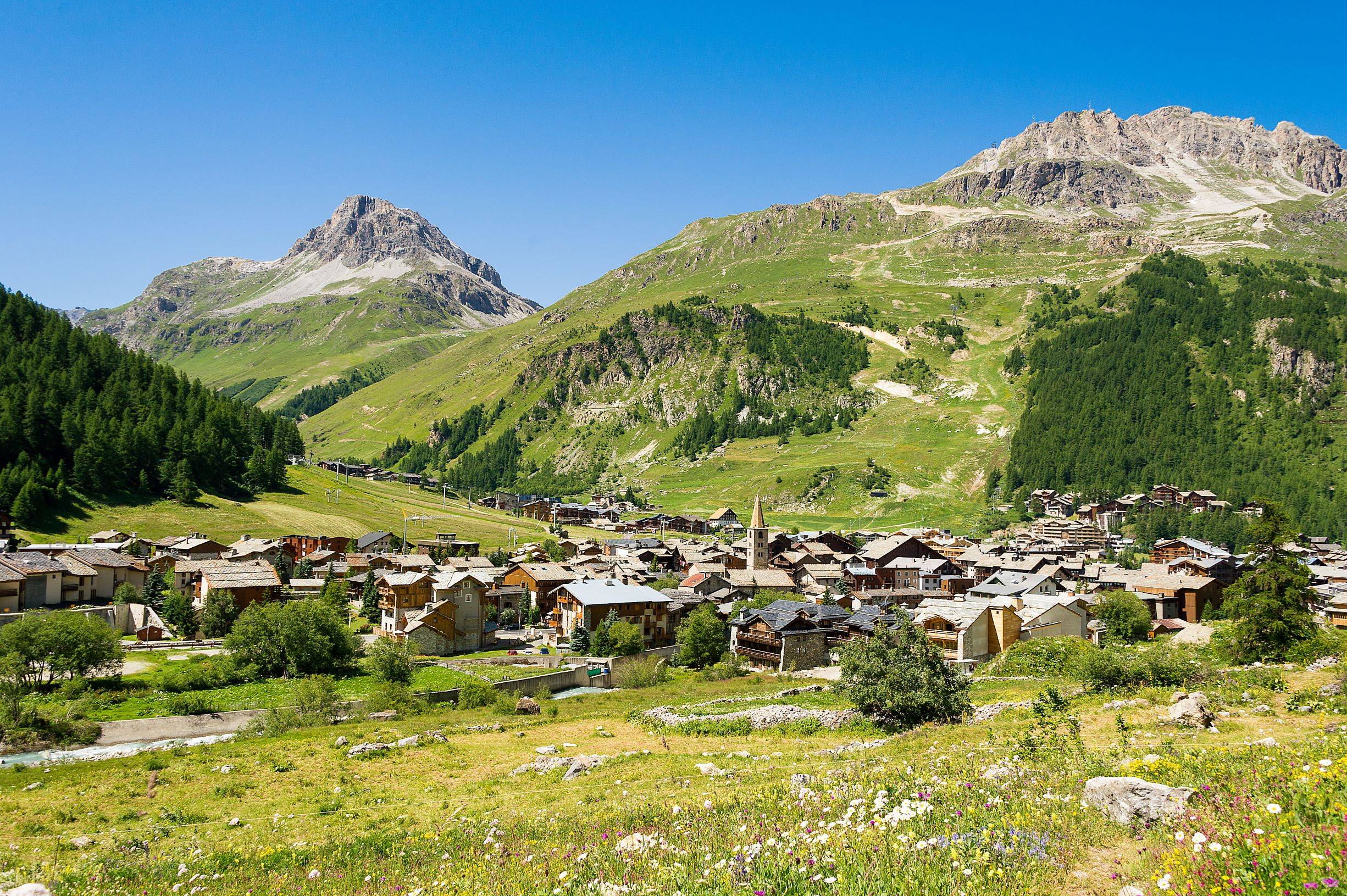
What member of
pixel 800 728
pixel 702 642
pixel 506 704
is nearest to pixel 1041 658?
pixel 800 728

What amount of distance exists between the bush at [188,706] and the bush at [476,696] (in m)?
15.9

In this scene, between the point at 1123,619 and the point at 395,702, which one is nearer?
the point at 395,702

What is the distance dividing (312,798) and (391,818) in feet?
23.7

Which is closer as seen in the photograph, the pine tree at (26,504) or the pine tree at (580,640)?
the pine tree at (580,640)

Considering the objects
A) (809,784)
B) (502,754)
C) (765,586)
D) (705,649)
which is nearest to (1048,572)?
(765,586)

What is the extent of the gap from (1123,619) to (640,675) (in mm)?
46864

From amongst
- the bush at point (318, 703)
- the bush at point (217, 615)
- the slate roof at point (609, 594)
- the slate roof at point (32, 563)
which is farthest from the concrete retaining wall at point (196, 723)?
the slate roof at point (32, 563)

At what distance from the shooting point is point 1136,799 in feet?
39.5

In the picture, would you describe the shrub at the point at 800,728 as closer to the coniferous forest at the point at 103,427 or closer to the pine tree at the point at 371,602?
the pine tree at the point at 371,602

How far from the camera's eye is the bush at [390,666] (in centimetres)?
6216

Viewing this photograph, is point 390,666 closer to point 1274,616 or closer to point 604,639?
point 604,639

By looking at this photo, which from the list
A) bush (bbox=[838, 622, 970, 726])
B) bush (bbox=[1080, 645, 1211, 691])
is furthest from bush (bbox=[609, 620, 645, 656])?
bush (bbox=[1080, 645, 1211, 691])

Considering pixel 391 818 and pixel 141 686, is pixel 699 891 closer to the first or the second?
pixel 391 818

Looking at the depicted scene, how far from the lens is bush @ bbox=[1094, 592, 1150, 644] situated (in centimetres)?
7431
